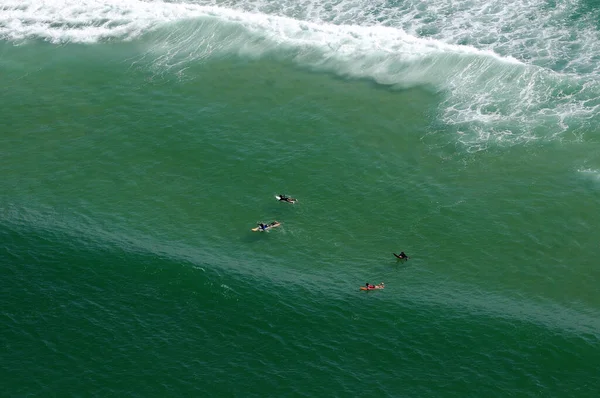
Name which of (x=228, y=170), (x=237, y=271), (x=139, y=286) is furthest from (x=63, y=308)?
(x=228, y=170)

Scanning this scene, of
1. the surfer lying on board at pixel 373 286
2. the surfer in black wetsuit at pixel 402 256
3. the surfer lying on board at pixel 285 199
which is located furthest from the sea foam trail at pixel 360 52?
the surfer lying on board at pixel 373 286

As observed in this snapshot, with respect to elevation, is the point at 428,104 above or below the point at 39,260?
above

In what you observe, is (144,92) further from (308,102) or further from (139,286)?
(139,286)

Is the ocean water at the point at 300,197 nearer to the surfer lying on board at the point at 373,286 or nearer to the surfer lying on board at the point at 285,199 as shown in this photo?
the surfer lying on board at the point at 373,286

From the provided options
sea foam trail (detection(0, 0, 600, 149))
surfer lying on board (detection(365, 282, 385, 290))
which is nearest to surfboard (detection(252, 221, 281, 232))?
surfer lying on board (detection(365, 282, 385, 290))

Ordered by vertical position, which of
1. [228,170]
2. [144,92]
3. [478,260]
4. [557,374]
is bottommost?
[557,374]

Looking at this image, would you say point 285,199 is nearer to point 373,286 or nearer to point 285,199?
point 285,199

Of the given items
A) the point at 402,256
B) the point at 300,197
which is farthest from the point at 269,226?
the point at 402,256

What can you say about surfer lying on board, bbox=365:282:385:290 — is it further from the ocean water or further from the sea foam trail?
the sea foam trail
